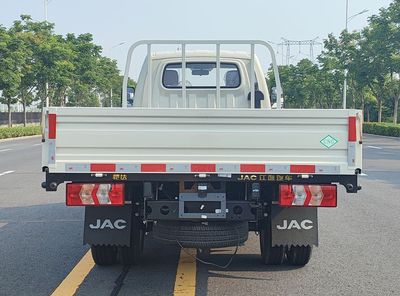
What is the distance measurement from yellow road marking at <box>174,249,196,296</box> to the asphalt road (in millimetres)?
58

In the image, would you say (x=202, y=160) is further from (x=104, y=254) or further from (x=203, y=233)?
(x=104, y=254)

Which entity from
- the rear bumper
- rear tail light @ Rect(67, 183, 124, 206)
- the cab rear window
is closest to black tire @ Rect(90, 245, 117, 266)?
rear tail light @ Rect(67, 183, 124, 206)

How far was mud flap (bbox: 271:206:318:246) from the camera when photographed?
5.59 metres

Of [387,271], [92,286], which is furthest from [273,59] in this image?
[92,286]

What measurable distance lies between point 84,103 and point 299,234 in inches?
2371

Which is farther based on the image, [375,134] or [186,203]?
[375,134]

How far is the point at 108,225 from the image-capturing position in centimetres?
560

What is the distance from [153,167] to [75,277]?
1482 millimetres

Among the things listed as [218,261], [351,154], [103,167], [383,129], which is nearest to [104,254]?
[218,261]

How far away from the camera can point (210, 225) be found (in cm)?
540

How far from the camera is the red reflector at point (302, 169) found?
5.05 meters

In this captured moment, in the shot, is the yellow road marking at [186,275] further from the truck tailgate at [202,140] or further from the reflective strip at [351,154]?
the reflective strip at [351,154]

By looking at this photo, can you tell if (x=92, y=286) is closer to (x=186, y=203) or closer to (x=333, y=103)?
(x=186, y=203)

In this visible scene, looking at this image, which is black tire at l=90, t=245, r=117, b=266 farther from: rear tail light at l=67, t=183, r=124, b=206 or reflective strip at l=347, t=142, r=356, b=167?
reflective strip at l=347, t=142, r=356, b=167
